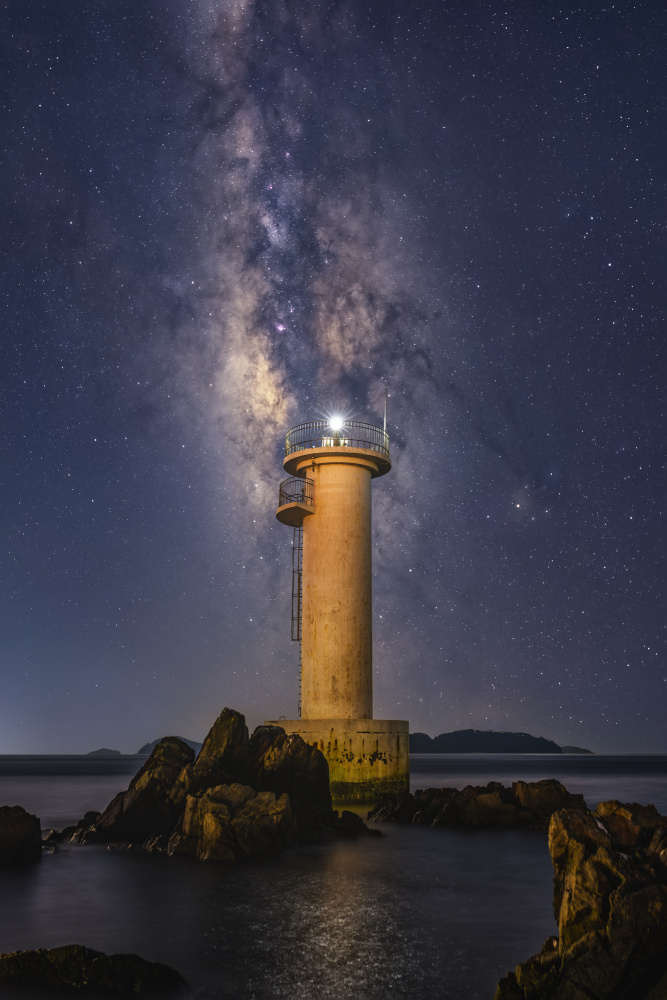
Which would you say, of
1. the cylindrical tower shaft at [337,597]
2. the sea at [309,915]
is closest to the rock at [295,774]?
the sea at [309,915]

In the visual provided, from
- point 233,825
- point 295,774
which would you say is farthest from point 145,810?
point 295,774

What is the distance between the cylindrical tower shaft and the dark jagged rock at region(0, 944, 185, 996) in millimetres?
18249

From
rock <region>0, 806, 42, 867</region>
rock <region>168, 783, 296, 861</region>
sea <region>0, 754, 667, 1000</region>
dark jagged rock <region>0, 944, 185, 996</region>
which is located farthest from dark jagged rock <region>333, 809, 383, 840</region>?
dark jagged rock <region>0, 944, 185, 996</region>

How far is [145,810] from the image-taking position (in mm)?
19984

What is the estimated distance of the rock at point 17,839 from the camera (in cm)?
1683

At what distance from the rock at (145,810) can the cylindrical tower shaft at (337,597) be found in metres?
7.49

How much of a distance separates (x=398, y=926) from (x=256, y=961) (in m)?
2.63

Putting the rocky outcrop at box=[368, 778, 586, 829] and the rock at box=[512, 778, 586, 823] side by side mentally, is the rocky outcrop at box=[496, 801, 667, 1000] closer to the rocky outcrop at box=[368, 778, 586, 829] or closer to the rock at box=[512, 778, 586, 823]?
the rocky outcrop at box=[368, 778, 586, 829]

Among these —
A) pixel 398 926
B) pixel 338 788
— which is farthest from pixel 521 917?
pixel 338 788

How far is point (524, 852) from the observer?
19141mm

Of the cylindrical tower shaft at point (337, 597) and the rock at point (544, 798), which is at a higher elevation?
the cylindrical tower shaft at point (337, 597)

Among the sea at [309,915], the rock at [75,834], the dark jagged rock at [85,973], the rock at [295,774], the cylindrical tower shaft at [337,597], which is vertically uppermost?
the cylindrical tower shaft at [337,597]

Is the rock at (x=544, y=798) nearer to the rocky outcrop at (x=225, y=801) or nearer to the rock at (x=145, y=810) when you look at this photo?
the rocky outcrop at (x=225, y=801)

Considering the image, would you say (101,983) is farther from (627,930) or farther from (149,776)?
(149,776)
